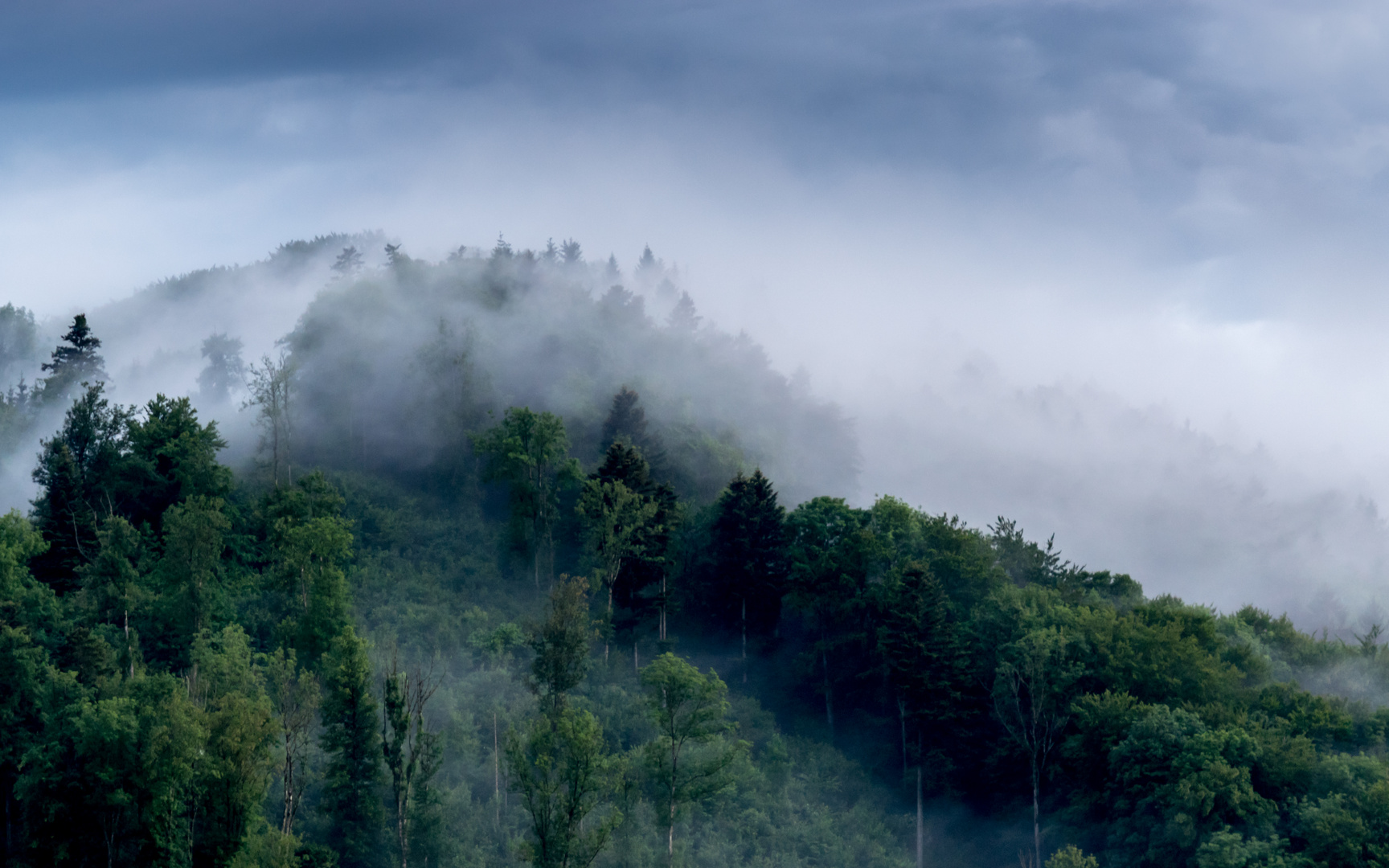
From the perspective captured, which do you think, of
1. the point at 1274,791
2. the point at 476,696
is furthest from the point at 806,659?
the point at 1274,791

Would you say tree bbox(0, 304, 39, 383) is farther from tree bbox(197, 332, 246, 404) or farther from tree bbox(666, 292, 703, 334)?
tree bbox(666, 292, 703, 334)

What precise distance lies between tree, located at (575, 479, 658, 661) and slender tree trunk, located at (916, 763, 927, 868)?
24192 mm

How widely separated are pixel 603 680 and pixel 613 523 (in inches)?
447

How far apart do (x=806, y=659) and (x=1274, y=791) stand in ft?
104

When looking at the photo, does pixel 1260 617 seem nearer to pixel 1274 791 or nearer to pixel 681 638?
pixel 1274 791

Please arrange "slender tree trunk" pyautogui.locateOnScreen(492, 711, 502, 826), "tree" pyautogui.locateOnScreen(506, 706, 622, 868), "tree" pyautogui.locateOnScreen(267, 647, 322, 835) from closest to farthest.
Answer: "tree" pyautogui.locateOnScreen(506, 706, 622, 868) → "tree" pyautogui.locateOnScreen(267, 647, 322, 835) → "slender tree trunk" pyautogui.locateOnScreen(492, 711, 502, 826)

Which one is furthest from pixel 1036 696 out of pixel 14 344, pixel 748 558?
pixel 14 344

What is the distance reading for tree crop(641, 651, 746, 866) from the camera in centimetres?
5816

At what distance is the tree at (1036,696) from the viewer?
64.1m

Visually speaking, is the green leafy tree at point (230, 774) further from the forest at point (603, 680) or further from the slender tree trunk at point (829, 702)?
the slender tree trunk at point (829, 702)

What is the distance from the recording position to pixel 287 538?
6938 centimetres

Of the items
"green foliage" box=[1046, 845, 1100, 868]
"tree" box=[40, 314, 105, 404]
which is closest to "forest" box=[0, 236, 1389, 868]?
"green foliage" box=[1046, 845, 1100, 868]

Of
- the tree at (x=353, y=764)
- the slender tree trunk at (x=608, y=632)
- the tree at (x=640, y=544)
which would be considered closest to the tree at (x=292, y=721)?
the tree at (x=353, y=764)

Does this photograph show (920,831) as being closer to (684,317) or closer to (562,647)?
(562,647)
